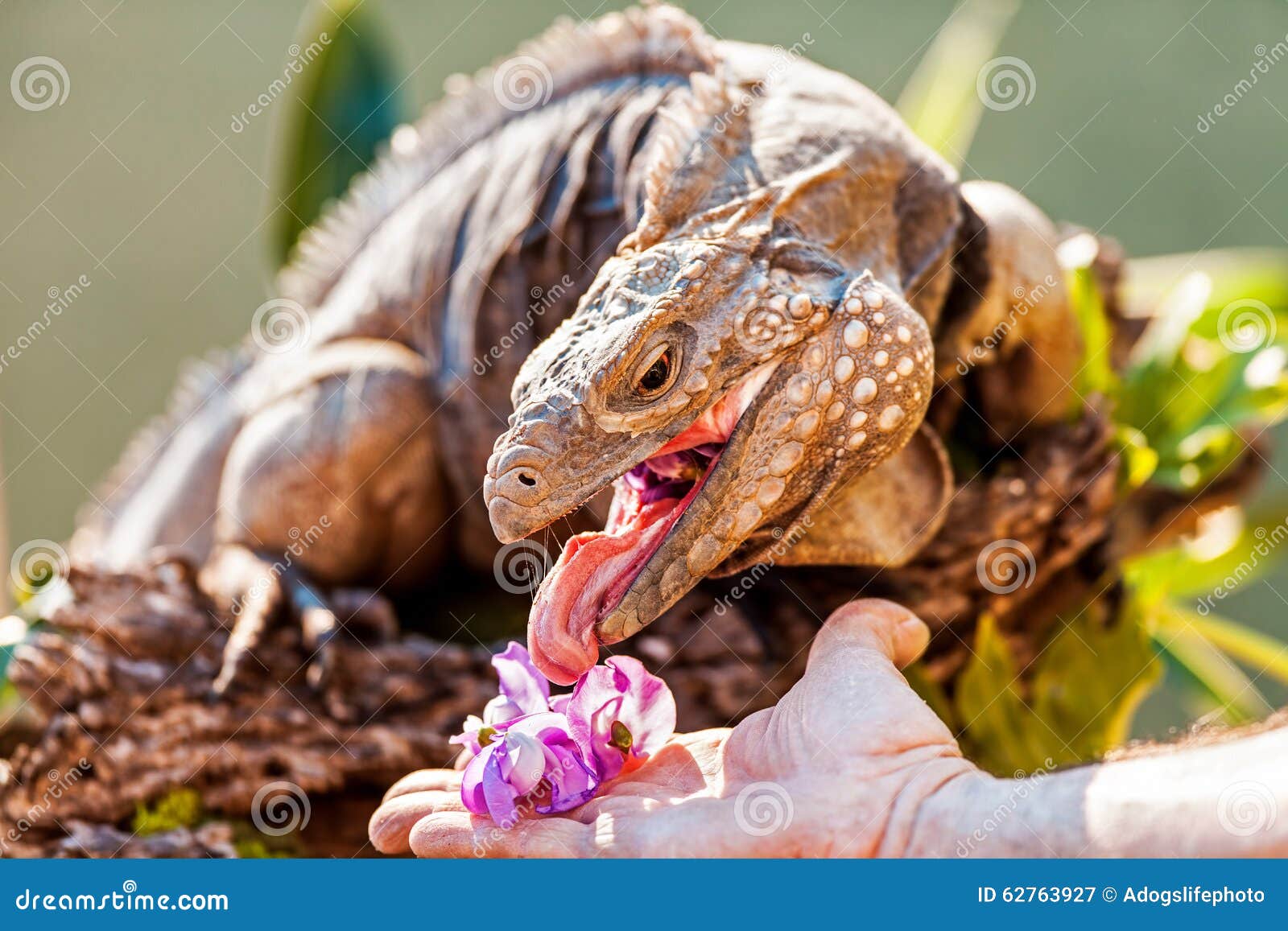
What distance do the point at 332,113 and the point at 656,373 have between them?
3.32 m

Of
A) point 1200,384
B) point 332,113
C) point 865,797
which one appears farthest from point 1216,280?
point 332,113

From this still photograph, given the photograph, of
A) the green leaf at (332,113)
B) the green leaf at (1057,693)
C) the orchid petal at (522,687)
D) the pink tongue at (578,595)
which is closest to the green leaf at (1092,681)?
the green leaf at (1057,693)

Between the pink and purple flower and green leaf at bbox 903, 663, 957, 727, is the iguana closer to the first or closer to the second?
the pink and purple flower

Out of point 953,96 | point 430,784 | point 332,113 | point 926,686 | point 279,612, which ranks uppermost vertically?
point 953,96

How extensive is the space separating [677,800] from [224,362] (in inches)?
114

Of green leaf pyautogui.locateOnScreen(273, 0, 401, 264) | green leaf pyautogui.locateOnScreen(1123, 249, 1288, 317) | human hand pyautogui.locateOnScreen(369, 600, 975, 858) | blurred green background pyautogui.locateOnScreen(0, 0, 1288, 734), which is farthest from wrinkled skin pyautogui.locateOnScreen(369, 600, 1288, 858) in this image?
blurred green background pyautogui.locateOnScreen(0, 0, 1288, 734)

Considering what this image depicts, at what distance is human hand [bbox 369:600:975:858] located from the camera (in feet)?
4.85

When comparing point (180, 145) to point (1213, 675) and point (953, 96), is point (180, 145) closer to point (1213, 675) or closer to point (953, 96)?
point (953, 96)

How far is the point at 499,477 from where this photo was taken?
1.73 meters

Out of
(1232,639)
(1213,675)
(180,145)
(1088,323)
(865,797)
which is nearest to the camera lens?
(865,797)

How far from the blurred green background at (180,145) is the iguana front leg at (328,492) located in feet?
10.5

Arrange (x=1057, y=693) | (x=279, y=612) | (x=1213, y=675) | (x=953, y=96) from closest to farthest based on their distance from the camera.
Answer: (x=1057, y=693) → (x=279, y=612) → (x=1213, y=675) → (x=953, y=96)

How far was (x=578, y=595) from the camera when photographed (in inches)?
72.1
